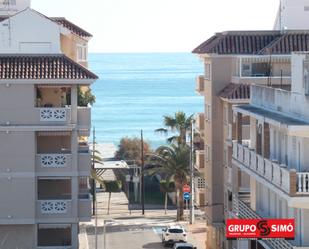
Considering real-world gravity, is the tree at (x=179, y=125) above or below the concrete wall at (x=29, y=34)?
below

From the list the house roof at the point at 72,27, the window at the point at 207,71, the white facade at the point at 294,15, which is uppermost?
the white facade at the point at 294,15

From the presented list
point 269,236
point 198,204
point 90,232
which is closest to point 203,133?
point 198,204

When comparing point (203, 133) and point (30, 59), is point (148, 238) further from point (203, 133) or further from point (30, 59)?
point (30, 59)

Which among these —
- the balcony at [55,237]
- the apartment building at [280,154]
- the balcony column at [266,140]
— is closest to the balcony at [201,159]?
the apartment building at [280,154]

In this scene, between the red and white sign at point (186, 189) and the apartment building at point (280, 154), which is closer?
the apartment building at point (280, 154)

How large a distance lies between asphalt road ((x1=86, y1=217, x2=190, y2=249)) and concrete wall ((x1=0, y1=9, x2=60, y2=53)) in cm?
1581

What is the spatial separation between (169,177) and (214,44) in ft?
63.0

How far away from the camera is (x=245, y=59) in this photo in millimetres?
56938

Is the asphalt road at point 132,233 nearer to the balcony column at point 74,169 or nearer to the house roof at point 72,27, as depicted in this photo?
the house roof at point 72,27

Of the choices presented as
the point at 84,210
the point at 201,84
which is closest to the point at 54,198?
the point at 84,210

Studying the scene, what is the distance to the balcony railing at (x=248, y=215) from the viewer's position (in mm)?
35697

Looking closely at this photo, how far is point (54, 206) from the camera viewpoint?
147 feet

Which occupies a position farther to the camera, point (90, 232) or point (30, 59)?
point (90, 232)

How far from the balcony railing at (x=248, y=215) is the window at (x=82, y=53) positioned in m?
9.36
